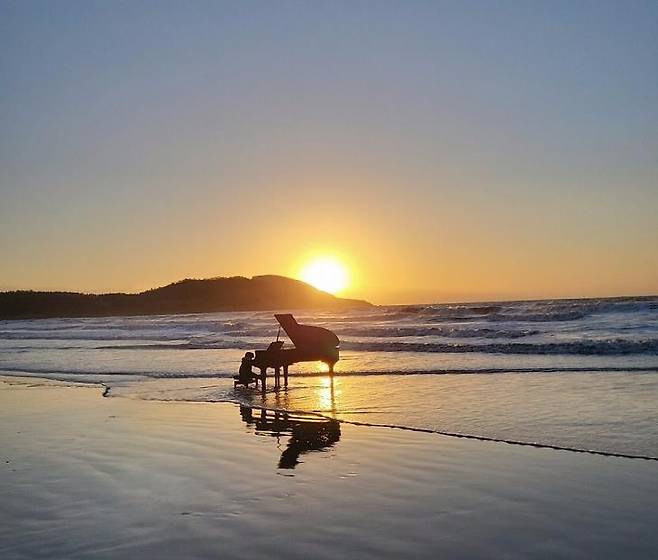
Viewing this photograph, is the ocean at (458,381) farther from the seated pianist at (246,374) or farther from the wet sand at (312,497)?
the wet sand at (312,497)

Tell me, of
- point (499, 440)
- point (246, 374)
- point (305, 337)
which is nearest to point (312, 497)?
point (499, 440)

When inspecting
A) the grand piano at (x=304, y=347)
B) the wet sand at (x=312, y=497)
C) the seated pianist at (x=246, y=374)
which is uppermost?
the grand piano at (x=304, y=347)

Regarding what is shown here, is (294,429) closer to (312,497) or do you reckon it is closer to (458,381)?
(312,497)

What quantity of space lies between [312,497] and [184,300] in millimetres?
151242

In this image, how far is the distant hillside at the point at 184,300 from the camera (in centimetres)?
14600

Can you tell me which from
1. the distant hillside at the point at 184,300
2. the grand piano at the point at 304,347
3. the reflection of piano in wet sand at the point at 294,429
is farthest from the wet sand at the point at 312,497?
the distant hillside at the point at 184,300

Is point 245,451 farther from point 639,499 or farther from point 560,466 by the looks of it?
point 639,499

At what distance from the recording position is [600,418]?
1106 centimetres

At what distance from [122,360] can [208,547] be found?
24159 millimetres

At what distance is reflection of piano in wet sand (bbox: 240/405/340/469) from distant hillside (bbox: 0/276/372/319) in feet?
439

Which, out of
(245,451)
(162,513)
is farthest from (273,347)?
(162,513)

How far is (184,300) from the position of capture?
155 meters

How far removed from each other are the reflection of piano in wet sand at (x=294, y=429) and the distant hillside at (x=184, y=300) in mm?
133766

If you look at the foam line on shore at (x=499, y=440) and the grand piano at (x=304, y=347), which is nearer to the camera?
the foam line on shore at (x=499, y=440)
